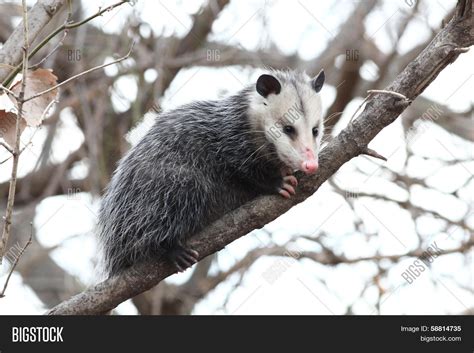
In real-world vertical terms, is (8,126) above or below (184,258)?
above

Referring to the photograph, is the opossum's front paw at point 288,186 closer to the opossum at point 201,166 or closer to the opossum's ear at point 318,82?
the opossum at point 201,166

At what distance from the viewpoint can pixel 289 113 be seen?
359 cm

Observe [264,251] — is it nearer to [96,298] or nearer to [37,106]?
[96,298]

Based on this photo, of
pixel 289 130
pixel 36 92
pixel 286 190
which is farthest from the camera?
pixel 289 130

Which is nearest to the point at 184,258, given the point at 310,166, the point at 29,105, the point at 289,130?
the point at 310,166

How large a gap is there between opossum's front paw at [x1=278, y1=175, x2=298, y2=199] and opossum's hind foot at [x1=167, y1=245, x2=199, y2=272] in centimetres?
45

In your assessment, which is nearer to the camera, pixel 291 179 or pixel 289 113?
pixel 291 179

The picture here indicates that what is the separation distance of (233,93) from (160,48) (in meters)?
1.73

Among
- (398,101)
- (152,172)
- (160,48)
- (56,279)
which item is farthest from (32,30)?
(56,279)

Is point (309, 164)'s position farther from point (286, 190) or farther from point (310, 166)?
point (286, 190)

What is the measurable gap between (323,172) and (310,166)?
82mm

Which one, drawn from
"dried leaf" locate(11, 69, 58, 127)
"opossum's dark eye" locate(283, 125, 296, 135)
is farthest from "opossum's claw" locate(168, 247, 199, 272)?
"dried leaf" locate(11, 69, 58, 127)

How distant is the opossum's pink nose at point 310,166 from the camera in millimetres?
3072

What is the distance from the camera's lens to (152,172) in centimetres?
349
